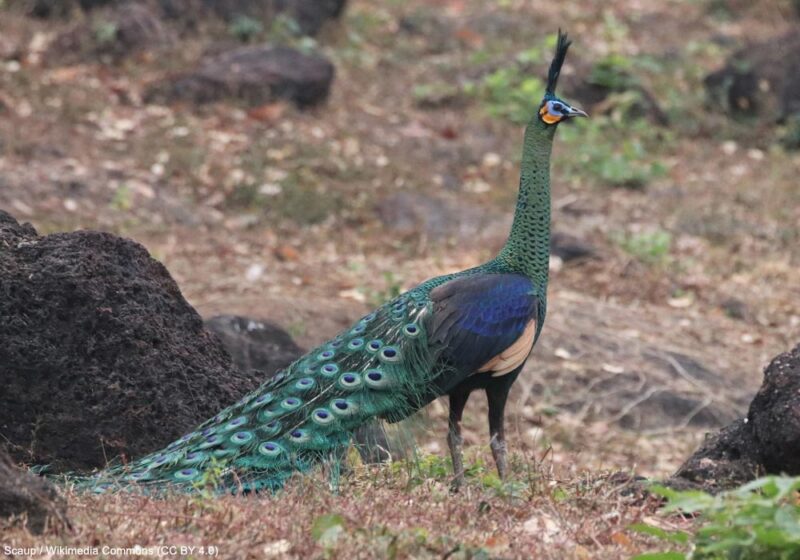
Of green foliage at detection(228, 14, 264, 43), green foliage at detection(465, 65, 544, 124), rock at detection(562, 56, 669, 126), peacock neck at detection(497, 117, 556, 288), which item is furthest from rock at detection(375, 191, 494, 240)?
peacock neck at detection(497, 117, 556, 288)

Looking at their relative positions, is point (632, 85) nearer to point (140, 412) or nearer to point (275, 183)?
point (275, 183)

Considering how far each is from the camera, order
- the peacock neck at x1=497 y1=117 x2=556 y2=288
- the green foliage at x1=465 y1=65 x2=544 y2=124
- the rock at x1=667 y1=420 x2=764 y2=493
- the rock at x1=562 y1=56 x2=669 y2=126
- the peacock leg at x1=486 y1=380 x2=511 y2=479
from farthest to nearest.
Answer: the rock at x1=562 y1=56 x2=669 y2=126
the green foliage at x1=465 y1=65 x2=544 y2=124
the peacock neck at x1=497 y1=117 x2=556 y2=288
the peacock leg at x1=486 y1=380 x2=511 y2=479
the rock at x1=667 y1=420 x2=764 y2=493

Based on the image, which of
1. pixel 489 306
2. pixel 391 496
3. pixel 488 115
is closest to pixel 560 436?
pixel 489 306

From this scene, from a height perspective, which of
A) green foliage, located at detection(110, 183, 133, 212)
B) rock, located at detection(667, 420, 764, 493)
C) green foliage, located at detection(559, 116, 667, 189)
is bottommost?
green foliage, located at detection(110, 183, 133, 212)

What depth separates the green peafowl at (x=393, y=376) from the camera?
16.1 feet

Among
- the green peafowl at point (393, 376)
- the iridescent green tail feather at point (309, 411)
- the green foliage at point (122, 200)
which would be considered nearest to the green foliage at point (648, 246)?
the green foliage at point (122, 200)

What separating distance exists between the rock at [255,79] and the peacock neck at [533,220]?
7.41 m

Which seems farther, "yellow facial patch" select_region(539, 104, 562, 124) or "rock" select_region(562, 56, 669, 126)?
"rock" select_region(562, 56, 669, 126)

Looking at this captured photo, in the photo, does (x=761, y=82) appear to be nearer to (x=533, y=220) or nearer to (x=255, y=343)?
(x=255, y=343)

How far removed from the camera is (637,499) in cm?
511

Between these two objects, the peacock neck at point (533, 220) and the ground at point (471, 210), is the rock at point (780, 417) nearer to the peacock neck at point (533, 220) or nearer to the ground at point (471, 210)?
the ground at point (471, 210)

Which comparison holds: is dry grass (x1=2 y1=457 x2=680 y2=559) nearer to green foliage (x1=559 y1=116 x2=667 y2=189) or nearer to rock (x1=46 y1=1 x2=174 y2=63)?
green foliage (x1=559 y1=116 x2=667 y2=189)

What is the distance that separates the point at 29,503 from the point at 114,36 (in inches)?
394

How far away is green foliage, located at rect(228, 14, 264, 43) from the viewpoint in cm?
1423
